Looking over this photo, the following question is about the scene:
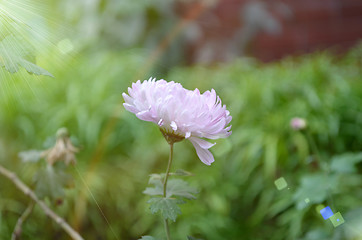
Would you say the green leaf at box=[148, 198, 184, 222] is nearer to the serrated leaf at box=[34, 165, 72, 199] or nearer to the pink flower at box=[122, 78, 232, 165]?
the pink flower at box=[122, 78, 232, 165]

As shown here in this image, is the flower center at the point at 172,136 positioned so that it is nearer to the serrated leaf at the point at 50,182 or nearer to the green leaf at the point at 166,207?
the green leaf at the point at 166,207

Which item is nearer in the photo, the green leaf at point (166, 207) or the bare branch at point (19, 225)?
the green leaf at point (166, 207)

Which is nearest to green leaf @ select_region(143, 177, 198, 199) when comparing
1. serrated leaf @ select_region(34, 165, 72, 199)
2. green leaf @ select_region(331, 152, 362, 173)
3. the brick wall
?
serrated leaf @ select_region(34, 165, 72, 199)

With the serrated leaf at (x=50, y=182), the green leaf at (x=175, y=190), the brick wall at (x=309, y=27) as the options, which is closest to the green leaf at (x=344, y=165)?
the green leaf at (x=175, y=190)

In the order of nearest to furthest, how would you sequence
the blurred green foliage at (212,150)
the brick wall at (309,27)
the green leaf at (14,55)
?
1. the green leaf at (14,55)
2. the blurred green foliage at (212,150)
3. the brick wall at (309,27)

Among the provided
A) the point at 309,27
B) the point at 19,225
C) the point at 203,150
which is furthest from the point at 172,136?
the point at 309,27

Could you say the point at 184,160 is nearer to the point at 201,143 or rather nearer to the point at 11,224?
the point at 11,224
